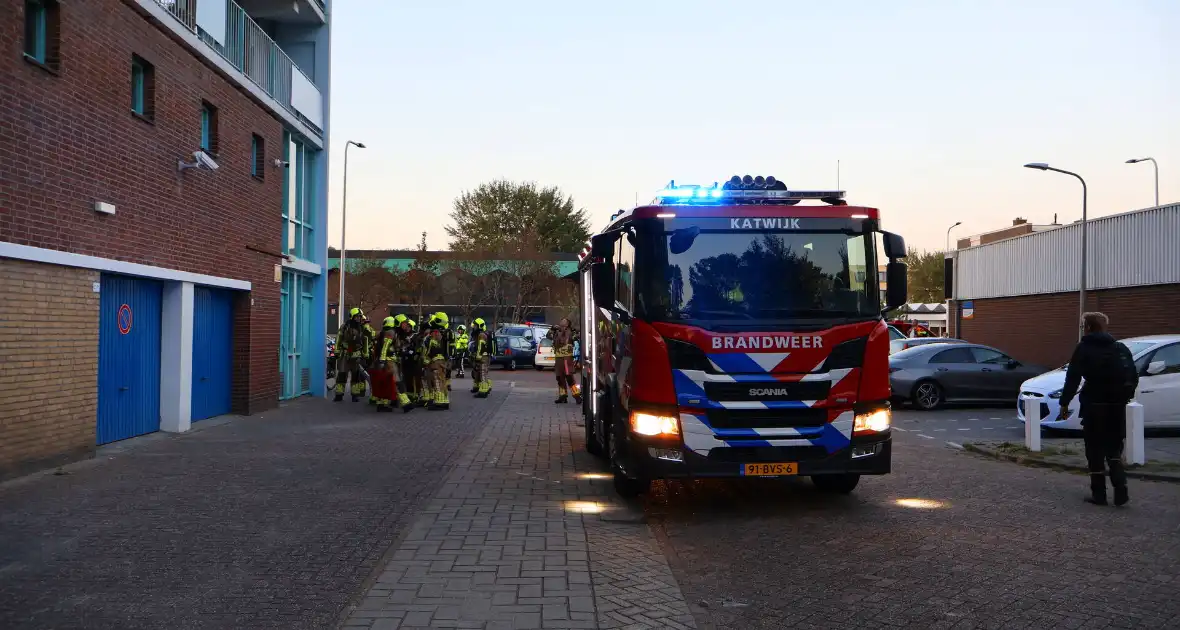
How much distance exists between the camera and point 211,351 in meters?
16.1

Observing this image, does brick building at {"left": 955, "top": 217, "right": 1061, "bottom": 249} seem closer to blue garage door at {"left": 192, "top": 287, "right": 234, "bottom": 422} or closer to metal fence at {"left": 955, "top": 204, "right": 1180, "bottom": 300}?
metal fence at {"left": 955, "top": 204, "right": 1180, "bottom": 300}

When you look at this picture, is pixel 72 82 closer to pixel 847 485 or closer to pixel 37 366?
pixel 37 366

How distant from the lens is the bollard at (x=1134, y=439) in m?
10.8

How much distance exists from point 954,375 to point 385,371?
436 inches

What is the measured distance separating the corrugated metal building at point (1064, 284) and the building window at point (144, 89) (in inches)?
845

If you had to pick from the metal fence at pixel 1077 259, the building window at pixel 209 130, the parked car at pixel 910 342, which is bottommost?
the parked car at pixel 910 342

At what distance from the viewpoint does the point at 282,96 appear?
Result: 19.9 m

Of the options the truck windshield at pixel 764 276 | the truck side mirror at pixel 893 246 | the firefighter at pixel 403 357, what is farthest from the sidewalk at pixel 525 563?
the firefighter at pixel 403 357

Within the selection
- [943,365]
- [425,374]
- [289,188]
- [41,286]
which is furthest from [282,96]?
[943,365]

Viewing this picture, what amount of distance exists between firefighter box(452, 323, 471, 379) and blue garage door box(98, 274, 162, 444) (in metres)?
11.1

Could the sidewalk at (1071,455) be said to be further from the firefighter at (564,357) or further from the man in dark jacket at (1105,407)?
the firefighter at (564,357)

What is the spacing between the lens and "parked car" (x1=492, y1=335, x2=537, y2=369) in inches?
1563

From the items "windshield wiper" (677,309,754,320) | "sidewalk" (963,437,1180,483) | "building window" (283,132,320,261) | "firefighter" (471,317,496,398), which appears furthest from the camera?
"firefighter" (471,317,496,398)

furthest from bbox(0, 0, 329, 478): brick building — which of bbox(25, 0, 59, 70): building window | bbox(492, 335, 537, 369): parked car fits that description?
bbox(492, 335, 537, 369): parked car
